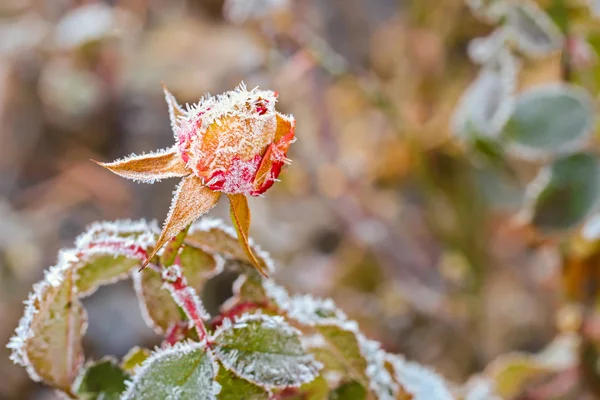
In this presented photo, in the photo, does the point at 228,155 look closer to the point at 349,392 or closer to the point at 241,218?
the point at 241,218

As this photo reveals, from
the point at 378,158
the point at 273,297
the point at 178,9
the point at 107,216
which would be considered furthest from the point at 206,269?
the point at 178,9

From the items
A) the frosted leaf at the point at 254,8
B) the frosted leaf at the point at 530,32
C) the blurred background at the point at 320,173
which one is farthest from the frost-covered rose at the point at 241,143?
the blurred background at the point at 320,173

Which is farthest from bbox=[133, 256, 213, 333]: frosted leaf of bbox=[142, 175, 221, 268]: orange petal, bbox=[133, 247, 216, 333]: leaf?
bbox=[142, 175, 221, 268]: orange petal

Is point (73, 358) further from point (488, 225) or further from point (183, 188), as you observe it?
point (488, 225)

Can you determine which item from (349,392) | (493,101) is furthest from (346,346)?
(493,101)

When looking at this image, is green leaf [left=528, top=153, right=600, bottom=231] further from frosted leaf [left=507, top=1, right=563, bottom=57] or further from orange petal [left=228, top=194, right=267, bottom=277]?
orange petal [left=228, top=194, right=267, bottom=277]

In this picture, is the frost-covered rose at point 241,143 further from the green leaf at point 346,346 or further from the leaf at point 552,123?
the leaf at point 552,123
